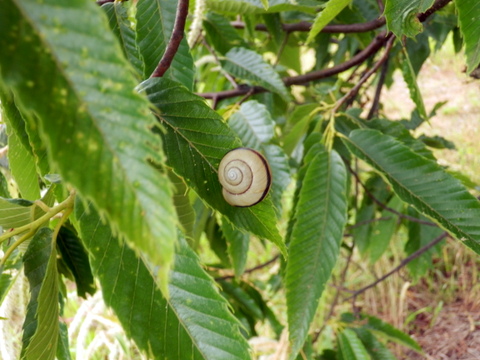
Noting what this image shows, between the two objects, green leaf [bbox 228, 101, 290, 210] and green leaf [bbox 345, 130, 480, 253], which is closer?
green leaf [bbox 345, 130, 480, 253]

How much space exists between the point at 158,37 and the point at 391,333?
0.86 meters

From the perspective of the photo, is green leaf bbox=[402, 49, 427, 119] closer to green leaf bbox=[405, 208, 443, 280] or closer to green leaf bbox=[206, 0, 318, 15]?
green leaf bbox=[206, 0, 318, 15]

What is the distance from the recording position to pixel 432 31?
3.57ft

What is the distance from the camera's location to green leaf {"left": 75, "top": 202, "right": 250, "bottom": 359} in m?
0.34

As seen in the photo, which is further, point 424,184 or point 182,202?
point 424,184

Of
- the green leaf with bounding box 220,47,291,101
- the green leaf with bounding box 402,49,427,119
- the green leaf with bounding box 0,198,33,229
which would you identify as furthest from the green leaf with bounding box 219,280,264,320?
the green leaf with bounding box 0,198,33,229

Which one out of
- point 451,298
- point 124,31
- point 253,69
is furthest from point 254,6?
point 451,298

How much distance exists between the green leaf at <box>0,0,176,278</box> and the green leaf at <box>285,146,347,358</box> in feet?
1.36

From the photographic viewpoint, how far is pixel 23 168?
503 millimetres

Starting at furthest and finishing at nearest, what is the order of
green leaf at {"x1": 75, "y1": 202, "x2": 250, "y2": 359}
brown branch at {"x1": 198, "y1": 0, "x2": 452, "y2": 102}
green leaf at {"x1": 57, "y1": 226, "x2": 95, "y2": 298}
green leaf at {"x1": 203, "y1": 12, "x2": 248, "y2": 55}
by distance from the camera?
green leaf at {"x1": 203, "y1": 12, "x2": 248, "y2": 55} < brown branch at {"x1": 198, "y1": 0, "x2": 452, "y2": 102} < green leaf at {"x1": 57, "y1": 226, "x2": 95, "y2": 298} < green leaf at {"x1": 75, "y1": 202, "x2": 250, "y2": 359}

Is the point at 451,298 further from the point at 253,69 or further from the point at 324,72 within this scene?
the point at 253,69

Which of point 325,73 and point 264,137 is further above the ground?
point 325,73

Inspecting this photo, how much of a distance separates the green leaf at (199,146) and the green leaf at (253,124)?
263 millimetres

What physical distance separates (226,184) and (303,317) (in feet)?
0.90
